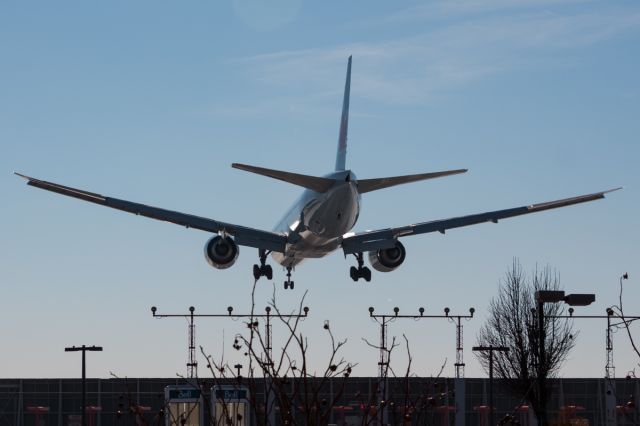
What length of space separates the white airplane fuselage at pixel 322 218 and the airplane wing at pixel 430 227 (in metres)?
1.66

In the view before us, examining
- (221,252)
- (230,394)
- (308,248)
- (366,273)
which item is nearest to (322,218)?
(308,248)

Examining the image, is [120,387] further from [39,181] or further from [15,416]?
[39,181]

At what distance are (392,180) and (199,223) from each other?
1379cm

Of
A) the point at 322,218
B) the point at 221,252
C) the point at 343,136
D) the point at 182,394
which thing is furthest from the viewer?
the point at 343,136

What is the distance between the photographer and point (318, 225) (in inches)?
2283

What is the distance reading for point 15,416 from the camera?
363ft

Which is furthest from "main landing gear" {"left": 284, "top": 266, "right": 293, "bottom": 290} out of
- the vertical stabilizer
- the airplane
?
the vertical stabilizer

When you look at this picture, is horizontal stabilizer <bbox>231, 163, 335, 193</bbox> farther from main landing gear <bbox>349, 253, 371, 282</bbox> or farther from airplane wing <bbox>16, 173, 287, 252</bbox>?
main landing gear <bbox>349, 253, 371, 282</bbox>

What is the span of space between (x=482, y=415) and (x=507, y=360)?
45.4ft

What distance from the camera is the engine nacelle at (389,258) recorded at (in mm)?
67438

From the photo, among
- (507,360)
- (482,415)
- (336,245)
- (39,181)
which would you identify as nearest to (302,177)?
(336,245)

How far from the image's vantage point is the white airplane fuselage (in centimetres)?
5591

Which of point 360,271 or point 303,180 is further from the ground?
point 303,180

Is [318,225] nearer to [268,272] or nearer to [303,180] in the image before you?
[303,180]
